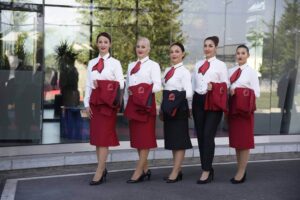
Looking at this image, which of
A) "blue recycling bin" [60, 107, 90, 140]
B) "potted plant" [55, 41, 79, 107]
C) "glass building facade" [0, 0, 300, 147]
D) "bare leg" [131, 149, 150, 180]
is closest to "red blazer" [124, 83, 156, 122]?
"bare leg" [131, 149, 150, 180]

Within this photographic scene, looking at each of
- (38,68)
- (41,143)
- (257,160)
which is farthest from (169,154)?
(38,68)

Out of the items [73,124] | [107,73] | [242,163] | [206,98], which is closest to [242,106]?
[206,98]

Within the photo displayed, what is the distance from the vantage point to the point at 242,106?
5.88 m

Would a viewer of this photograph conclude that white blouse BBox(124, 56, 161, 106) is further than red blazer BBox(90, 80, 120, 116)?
Yes

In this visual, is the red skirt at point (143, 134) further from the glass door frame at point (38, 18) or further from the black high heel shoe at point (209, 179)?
the glass door frame at point (38, 18)

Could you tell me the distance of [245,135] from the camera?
19.8 feet

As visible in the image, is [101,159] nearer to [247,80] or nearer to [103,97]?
[103,97]

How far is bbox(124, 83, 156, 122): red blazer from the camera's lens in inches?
223

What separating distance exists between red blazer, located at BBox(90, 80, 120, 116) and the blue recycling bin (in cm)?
243

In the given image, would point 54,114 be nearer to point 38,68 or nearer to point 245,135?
point 38,68

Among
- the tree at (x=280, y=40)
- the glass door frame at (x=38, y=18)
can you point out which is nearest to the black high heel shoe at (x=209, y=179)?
the glass door frame at (x=38, y=18)

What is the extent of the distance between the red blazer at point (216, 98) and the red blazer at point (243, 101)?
0.52 ft

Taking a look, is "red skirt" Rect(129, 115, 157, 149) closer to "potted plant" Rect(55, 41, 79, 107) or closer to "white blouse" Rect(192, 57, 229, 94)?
"white blouse" Rect(192, 57, 229, 94)

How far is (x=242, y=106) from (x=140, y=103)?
120 cm
